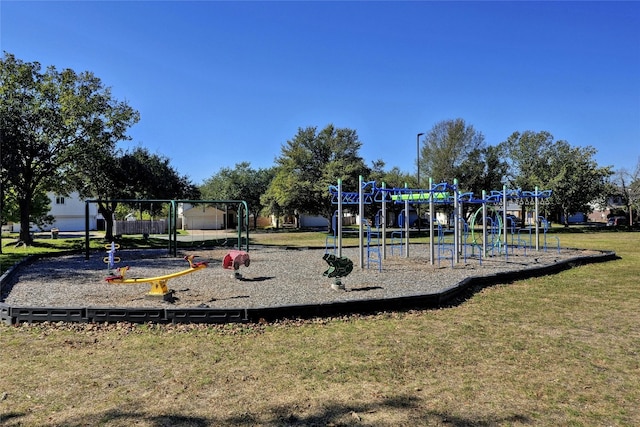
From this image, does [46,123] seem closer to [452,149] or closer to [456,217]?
[456,217]

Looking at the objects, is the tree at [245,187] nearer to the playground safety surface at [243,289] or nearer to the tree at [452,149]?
the tree at [452,149]

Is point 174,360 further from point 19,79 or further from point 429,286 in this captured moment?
point 19,79

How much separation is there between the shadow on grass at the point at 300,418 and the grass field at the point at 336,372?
10 mm

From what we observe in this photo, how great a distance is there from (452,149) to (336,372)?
34322 mm

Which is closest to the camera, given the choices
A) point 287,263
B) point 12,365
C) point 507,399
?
point 507,399

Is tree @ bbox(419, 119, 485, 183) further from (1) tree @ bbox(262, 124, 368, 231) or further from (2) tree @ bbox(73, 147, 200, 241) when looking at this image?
(2) tree @ bbox(73, 147, 200, 241)

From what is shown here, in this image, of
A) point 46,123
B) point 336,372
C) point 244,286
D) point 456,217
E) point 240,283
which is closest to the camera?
point 336,372

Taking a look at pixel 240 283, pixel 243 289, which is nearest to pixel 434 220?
pixel 240 283

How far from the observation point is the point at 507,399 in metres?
3.58

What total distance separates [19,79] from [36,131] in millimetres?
2437

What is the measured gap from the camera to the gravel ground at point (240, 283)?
7.57 m

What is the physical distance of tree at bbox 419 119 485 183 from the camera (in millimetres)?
35750

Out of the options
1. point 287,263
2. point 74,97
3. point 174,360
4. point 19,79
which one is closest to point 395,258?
point 287,263

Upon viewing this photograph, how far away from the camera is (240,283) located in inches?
379
